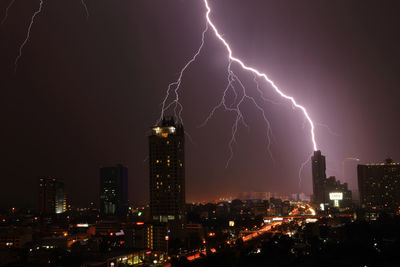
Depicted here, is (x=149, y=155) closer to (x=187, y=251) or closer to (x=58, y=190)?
(x=187, y=251)

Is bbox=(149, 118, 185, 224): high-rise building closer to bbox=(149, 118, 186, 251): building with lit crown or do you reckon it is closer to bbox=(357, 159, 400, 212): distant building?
bbox=(149, 118, 186, 251): building with lit crown

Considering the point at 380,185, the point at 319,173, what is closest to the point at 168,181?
the point at 380,185

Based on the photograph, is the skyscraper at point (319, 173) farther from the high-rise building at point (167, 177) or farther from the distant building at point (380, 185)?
the high-rise building at point (167, 177)

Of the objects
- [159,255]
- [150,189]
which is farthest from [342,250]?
[150,189]

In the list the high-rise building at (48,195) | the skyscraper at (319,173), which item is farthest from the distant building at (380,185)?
the high-rise building at (48,195)

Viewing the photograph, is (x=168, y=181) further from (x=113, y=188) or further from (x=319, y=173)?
(x=319, y=173)

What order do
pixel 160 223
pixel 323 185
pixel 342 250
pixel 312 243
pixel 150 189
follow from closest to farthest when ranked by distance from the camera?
pixel 342 250 < pixel 312 243 < pixel 160 223 < pixel 150 189 < pixel 323 185

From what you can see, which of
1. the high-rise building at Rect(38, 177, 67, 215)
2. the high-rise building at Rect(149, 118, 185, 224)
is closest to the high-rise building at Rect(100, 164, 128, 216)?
the high-rise building at Rect(38, 177, 67, 215)
